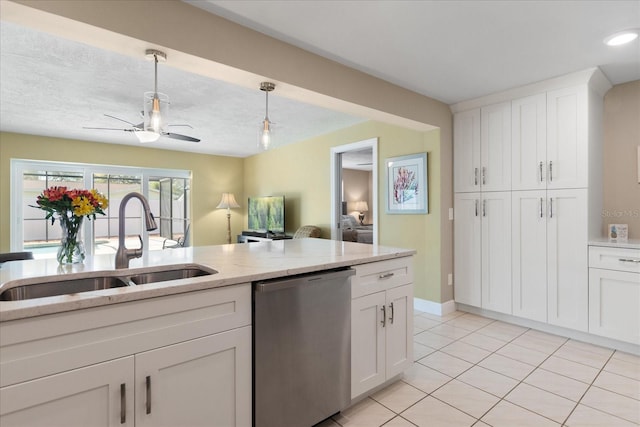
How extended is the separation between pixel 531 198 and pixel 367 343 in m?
2.26

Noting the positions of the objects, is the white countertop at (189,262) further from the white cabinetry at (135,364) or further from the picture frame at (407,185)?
the picture frame at (407,185)

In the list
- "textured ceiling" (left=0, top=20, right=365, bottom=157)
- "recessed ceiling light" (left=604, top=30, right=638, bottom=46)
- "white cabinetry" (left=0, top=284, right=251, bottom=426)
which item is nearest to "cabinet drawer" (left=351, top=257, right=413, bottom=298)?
"white cabinetry" (left=0, top=284, right=251, bottom=426)

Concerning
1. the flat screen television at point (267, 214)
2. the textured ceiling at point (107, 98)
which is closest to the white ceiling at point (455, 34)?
the textured ceiling at point (107, 98)

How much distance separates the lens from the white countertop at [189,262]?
3.33 feet

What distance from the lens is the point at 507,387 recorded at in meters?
2.08

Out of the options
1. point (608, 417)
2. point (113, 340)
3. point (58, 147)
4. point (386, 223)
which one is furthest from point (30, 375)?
point (58, 147)

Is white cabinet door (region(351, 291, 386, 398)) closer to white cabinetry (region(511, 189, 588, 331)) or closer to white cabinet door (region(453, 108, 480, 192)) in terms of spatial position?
white cabinetry (region(511, 189, 588, 331))

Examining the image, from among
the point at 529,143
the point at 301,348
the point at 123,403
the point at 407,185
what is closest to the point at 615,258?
the point at 529,143

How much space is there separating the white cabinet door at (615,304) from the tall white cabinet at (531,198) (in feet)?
0.21

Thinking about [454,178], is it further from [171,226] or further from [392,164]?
[171,226]

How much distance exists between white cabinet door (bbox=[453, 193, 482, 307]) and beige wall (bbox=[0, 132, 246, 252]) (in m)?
4.88

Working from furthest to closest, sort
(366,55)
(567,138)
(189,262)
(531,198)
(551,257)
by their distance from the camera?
(531,198), (551,257), (567,138), (366,55), (189,262)

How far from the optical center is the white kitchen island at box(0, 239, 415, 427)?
0.96 meters

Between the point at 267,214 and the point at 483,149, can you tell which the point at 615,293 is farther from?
the point at 267,214
